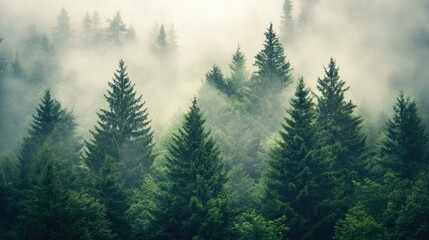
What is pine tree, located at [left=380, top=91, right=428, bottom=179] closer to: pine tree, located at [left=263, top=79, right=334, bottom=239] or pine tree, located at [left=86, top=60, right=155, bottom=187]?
pine tree, located at [left=263, top=79, right=334, bottom=239]

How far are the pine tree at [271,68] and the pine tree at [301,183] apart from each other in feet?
63.5

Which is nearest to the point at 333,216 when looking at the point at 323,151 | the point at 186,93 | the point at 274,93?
the point at 323,151

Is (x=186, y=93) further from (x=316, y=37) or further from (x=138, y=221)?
(x=138, y=221)

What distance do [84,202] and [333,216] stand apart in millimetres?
18096

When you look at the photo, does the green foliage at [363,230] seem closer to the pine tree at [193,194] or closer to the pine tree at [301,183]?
the pine tree at [301,183]

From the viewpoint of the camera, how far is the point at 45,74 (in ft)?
322

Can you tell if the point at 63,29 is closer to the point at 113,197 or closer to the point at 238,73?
the point at 238,73

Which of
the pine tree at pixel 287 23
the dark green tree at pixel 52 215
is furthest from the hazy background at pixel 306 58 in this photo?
the dark green tree at pixel 52 215

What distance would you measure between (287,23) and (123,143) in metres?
76.8

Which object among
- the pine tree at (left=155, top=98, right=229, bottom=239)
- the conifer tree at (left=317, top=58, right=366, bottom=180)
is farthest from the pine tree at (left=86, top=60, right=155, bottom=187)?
the conifer tree at (left=317, top=58, right=366, bottom=180)

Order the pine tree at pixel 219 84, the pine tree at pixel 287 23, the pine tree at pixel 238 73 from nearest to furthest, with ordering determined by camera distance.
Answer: the pine tree at pixel 219 84, the pine tree at pixel 238 73, the pine tree at pixel 287 23

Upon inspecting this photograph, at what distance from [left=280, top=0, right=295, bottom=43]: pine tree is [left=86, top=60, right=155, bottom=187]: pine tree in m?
69.7

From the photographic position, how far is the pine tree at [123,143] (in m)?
36.5

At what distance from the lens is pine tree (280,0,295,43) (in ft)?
334
